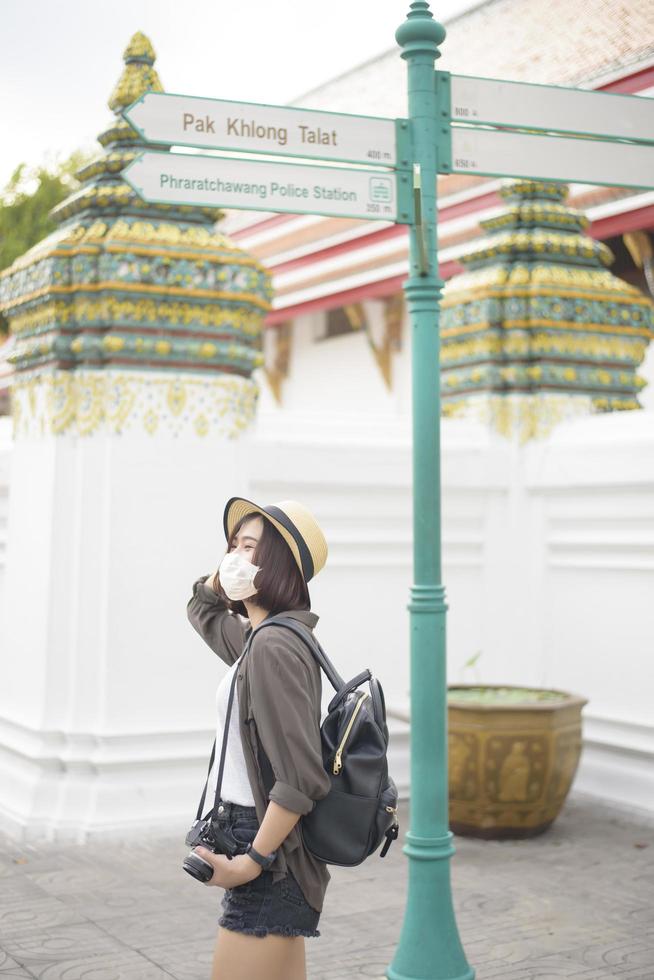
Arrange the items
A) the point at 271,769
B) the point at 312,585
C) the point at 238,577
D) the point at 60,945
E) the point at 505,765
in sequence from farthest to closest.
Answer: the point at 312,585 → the point at 505,765 → the point at 60,945 → the point at 238,577 → the point at 271,769

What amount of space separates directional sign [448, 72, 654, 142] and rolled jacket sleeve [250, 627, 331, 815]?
2.00 m

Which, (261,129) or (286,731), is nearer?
(286,731)

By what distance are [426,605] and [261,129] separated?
1.51 metres

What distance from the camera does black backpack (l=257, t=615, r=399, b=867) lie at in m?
2.59

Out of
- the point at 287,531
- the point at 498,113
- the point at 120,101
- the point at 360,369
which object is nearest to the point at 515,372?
the point at 120,101

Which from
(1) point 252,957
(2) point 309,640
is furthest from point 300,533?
(1) point 252,957

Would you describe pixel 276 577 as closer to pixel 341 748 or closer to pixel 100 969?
pixel 341 748

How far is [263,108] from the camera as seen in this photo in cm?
365

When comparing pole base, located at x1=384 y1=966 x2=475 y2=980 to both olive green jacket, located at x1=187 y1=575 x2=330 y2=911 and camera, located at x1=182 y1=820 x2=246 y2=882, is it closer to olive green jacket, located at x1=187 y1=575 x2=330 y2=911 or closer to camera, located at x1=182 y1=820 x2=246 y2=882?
olive green jacket, located at x1=187 y1=575 x2=330 y2=911

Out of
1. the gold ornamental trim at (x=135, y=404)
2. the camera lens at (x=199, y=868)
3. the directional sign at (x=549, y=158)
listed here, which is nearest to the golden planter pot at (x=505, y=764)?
the gold ornamental trim at (x=135, y=404)

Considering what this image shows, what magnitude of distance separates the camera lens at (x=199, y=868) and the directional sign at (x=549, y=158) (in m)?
2.24

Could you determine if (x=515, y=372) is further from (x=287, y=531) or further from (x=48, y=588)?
(x=287, y=531)

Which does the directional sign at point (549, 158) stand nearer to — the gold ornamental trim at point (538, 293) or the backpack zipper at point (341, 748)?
the backpack zipper at point (341, 748)

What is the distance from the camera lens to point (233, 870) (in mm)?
2521
